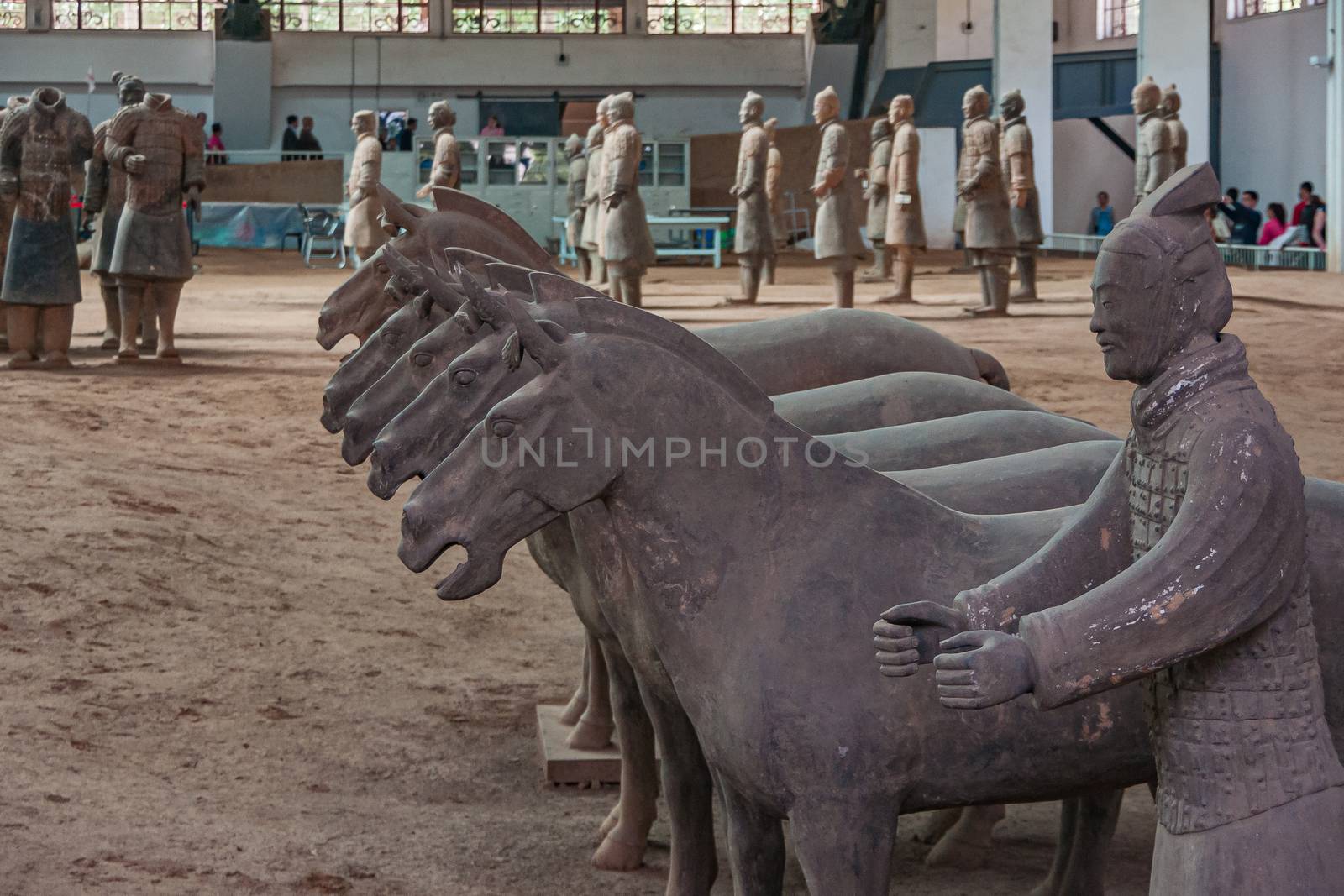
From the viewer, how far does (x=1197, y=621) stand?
186 cm

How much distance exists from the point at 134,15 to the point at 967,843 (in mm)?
28683

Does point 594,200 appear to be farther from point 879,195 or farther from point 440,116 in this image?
point 879,195

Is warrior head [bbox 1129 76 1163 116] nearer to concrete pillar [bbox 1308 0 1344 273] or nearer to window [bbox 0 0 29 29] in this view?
concrete pillar [bbox 1308 0 1344 273]

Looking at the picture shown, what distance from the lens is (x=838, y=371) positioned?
4.73 m

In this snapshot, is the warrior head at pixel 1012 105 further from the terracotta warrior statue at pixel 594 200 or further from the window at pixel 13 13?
the window at pixel 13 13

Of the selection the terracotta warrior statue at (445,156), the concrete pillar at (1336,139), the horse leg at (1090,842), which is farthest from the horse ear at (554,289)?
the concrete pillar at (1336,139)

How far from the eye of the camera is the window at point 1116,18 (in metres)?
22.9

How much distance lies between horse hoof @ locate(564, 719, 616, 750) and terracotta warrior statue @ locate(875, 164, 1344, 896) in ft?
8.67

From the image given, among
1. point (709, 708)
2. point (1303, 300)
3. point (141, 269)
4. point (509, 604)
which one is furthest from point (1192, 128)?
point (709, 708)

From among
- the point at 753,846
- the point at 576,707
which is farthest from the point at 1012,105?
the point at 753,846

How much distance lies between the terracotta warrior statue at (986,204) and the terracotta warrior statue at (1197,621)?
11.3m

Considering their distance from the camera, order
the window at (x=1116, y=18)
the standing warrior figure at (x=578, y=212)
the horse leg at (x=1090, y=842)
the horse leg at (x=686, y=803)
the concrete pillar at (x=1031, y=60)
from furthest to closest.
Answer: the window at (x=1116, y=18) < the concrete pillar at (x=1031, y=60) < the standing warrior figure at (x=578, y=212) < the horse leg at (x=1090, y=842) < the horse leg at (x=686, y=803)

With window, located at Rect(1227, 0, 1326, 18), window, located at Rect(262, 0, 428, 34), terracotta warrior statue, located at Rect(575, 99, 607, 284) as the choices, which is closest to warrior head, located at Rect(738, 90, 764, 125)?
terracotta warrior statue, located at Rect(575, 99, 607, 284)

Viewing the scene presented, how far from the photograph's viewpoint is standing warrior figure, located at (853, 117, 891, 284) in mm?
16281
